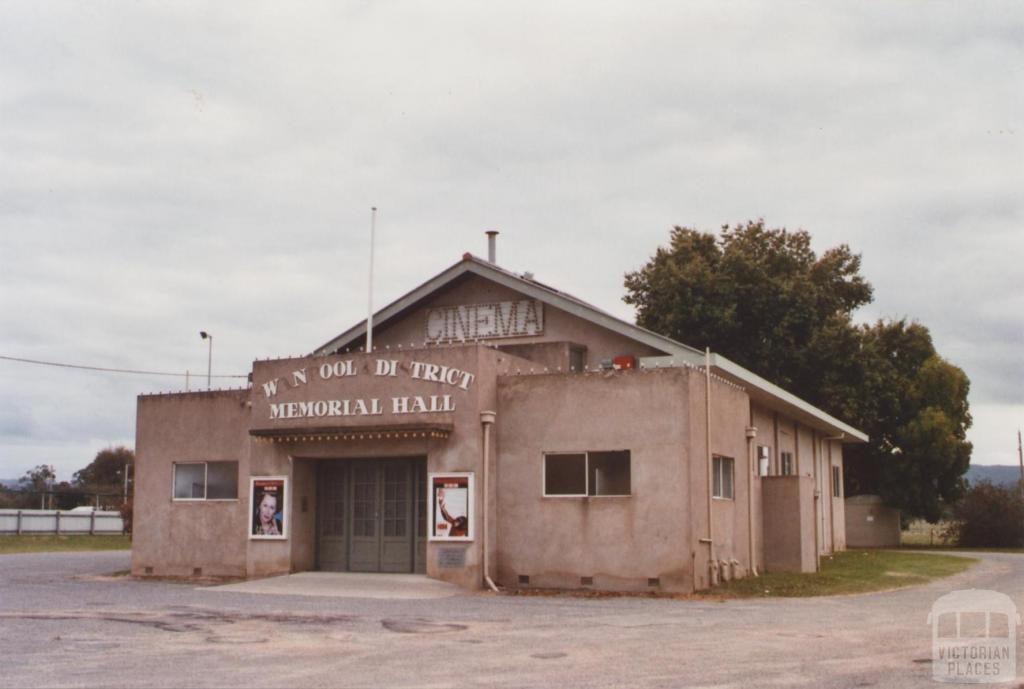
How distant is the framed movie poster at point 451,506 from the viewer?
70.0ft

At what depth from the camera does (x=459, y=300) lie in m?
27.6

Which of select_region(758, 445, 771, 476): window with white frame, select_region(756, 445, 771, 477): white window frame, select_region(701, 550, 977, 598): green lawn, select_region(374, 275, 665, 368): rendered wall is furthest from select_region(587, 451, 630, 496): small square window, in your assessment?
select_region(758, 445, 771, 476): window with white frame

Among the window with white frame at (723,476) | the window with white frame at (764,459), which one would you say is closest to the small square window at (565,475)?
the window with white frame at (723,476)

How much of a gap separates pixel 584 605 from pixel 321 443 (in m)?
7.15

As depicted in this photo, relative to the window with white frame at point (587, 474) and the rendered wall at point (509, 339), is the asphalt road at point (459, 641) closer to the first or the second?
the window with white frame at point (587, 474)

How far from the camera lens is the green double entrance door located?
2256 centimetres

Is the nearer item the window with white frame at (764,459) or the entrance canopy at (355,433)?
the entrance canopy at (355,433)

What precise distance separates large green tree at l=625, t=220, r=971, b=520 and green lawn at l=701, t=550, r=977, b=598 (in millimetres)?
12905

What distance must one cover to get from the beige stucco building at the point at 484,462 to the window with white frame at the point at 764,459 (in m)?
0.41

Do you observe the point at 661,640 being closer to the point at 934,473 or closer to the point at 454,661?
the point at 454,661

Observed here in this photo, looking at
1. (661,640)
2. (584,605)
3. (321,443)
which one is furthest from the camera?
(321,443)

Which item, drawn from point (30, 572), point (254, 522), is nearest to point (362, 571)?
point (254, 522)

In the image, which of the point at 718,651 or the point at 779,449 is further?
the point at 779,449

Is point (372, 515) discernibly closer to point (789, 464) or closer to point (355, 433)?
point (355, 433)
